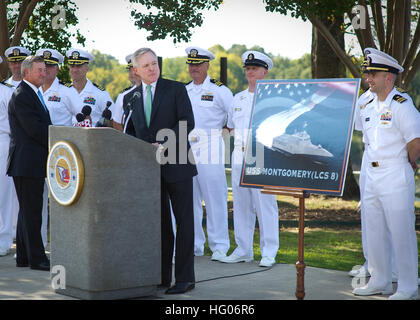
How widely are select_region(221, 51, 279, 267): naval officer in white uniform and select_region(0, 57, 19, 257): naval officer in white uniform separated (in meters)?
2.78

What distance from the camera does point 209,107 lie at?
7988mm

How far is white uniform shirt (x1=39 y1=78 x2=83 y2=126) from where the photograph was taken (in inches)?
315

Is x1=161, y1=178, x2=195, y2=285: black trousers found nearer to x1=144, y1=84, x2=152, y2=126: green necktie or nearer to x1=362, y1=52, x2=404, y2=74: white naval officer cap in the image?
x1=144, y1=84, x2=152, y2=126: green necktie

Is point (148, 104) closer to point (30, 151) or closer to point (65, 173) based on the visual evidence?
point (65, 173)

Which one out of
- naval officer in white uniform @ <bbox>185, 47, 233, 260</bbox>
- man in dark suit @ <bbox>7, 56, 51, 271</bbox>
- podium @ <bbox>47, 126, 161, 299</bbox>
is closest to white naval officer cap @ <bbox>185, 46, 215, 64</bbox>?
naval officer in white uniform @ <bbox>185, 47, 233, 260</bbox>

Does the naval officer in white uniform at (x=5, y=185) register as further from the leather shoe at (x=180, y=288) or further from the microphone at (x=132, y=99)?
the leather shoe at (x=180, y=288)

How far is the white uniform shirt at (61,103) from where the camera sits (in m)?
8.00

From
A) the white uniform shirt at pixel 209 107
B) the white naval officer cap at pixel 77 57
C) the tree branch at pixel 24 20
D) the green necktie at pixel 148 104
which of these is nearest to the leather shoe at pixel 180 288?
the green necktie at pixel 148 104

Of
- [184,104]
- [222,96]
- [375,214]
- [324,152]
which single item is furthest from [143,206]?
[222,96]

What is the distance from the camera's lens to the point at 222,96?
314 inches

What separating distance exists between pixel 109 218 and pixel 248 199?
2.68 m
